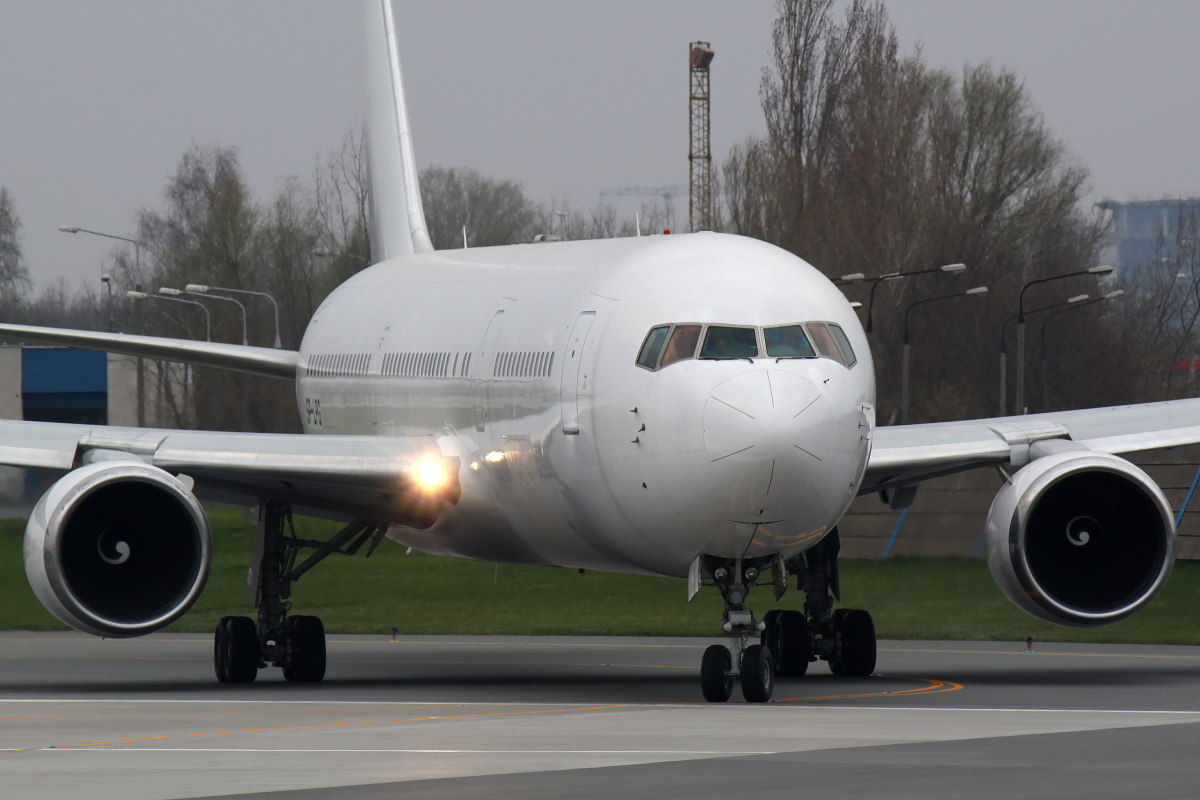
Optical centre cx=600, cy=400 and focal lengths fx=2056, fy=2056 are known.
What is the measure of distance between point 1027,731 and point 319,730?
16.2 feet

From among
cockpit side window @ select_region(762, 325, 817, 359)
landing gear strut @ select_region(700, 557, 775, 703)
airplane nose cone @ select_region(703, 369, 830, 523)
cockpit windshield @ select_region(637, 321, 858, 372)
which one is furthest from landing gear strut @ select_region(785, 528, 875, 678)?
airplane nose cone @ select_region(703, 369, 830, 523)

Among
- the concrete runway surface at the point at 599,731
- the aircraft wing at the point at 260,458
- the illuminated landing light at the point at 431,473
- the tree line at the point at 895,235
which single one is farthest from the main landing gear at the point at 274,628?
the tree line at the point at 895,235

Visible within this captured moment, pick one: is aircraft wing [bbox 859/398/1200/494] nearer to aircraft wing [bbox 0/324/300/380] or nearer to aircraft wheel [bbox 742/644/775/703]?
aircraft wheel [bbox 742/644/775/703]

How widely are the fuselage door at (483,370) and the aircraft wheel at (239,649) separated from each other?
3299 mm

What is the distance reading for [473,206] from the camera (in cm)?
9419

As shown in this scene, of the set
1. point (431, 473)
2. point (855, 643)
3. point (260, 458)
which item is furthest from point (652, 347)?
point (855, 643)

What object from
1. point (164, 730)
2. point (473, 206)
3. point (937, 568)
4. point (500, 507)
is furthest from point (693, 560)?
point (473, 206)

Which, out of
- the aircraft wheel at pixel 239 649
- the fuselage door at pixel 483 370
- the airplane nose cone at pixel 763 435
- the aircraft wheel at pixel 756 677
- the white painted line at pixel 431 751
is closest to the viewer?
the white painted line at pixel 431 751

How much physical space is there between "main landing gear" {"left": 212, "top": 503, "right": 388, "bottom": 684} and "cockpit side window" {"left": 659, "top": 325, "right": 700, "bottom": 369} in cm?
592

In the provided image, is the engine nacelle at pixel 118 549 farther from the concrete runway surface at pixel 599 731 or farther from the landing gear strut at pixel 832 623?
the landing gear strut at pixel 832 623

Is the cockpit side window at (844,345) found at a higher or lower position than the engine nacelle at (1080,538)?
higher

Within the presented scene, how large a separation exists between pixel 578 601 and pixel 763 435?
19.2m

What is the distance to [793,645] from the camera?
69.0 feet

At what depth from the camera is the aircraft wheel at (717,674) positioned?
16641 millimetres
